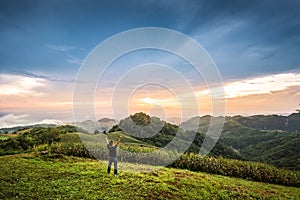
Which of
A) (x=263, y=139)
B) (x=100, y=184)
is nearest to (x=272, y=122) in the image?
(x=263, y=139)

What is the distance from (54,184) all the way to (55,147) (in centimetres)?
750

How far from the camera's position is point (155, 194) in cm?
889

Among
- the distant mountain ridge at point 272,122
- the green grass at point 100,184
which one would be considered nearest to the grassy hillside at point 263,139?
the distant mountain ridge at point 272,122

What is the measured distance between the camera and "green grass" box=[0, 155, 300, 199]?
8.34 m

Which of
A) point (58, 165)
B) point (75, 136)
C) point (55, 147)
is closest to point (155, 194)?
point (58, 165)

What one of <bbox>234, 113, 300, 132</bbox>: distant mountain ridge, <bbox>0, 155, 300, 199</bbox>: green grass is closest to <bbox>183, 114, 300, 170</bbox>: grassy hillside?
<bbox>234, 113, 300, 132</bbox>: distant mountain ridge

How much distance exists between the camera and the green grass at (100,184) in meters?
8.34

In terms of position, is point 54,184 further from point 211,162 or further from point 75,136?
point 75,136

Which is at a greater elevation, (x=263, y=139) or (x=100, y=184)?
(x=100, y=184)

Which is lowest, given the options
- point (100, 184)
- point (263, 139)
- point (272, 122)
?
point (263, 139)

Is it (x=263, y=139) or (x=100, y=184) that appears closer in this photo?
(x=100, y=184)

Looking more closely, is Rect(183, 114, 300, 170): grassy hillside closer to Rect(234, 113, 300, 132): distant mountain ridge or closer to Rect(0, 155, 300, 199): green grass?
Rect(234, 113, 300, 132): distant mountain ridge

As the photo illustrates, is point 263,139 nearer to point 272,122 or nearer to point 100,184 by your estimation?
point 272,122

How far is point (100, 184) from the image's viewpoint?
945 cm
